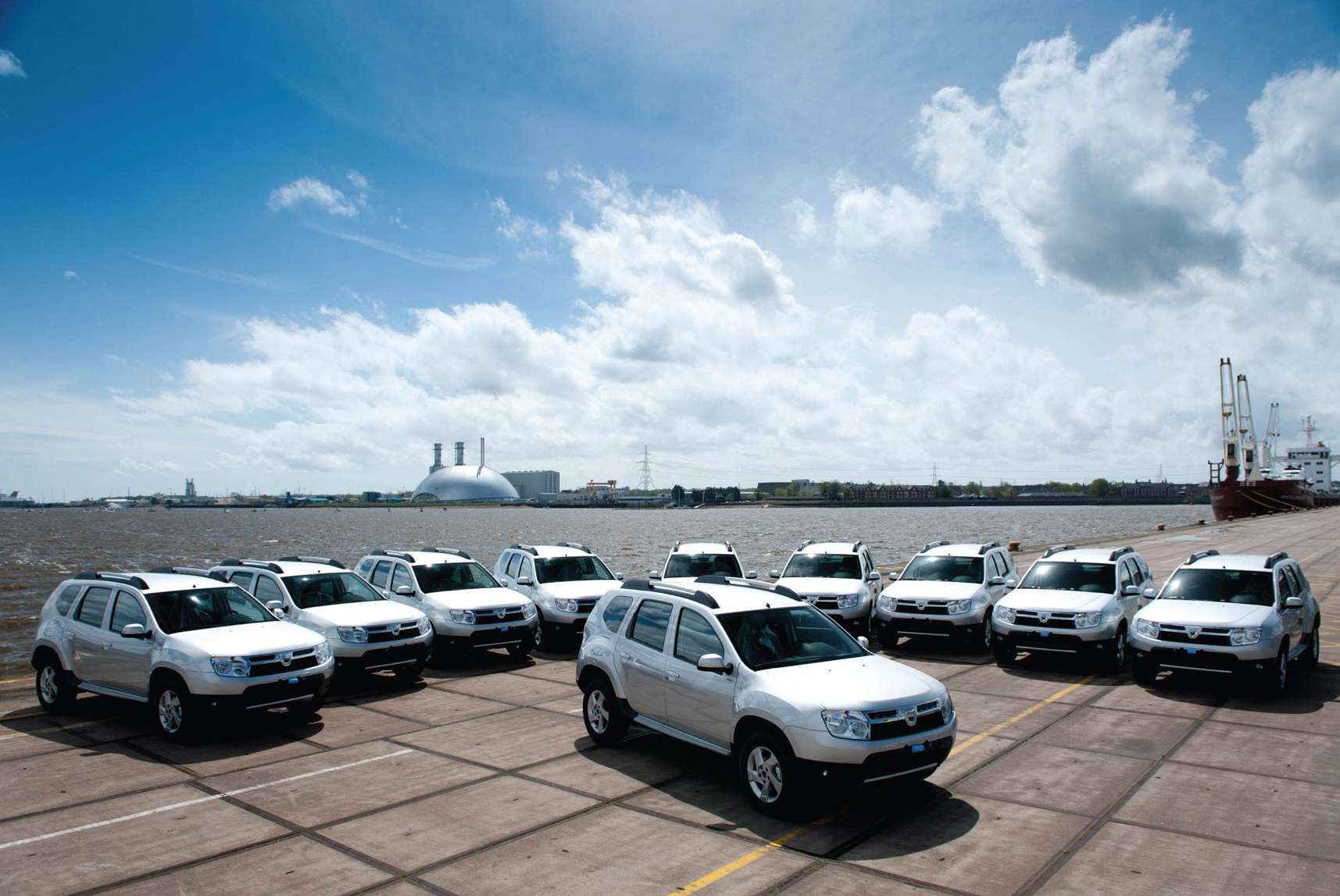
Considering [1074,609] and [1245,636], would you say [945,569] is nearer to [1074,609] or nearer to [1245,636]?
[1074,609]

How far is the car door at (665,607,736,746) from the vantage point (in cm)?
741

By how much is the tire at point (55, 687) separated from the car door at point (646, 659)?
7.29 meters

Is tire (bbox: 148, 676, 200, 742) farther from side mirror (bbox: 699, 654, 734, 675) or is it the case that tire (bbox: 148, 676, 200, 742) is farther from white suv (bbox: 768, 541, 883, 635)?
white suv (bbox: 768, 541, 883, 635)

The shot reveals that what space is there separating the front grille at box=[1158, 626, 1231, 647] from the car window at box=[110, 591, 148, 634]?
1256 centimetres

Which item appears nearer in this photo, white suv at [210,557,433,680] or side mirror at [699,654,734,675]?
side mirror at [699,654,734,675]

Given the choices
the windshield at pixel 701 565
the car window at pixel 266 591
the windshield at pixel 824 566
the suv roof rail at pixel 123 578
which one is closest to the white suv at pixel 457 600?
the car window at pixel 266 591

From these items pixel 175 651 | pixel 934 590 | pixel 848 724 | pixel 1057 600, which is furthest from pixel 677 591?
pixel 934 590

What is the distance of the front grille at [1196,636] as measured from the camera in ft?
35.5

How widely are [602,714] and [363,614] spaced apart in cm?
505

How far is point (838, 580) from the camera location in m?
16.1

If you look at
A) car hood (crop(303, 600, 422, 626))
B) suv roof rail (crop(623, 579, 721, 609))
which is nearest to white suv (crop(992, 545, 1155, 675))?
suv roof rail (crop(623, 579, 721, 609))

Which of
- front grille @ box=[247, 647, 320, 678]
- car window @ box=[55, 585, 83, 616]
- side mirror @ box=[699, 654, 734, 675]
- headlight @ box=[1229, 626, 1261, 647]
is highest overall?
car window @ box=[55, 585, 83, 616]

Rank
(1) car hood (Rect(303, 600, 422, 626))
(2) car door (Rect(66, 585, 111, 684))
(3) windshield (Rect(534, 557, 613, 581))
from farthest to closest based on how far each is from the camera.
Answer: (3) windshield (Rect(534, 557, 613, 581)) → (1) car hood (Rect(303, 600, 422, 626)) → (2) car door (Rect(66, 585, 111, 684))

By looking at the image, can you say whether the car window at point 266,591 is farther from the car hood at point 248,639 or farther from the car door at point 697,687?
the car door at point 697,687
